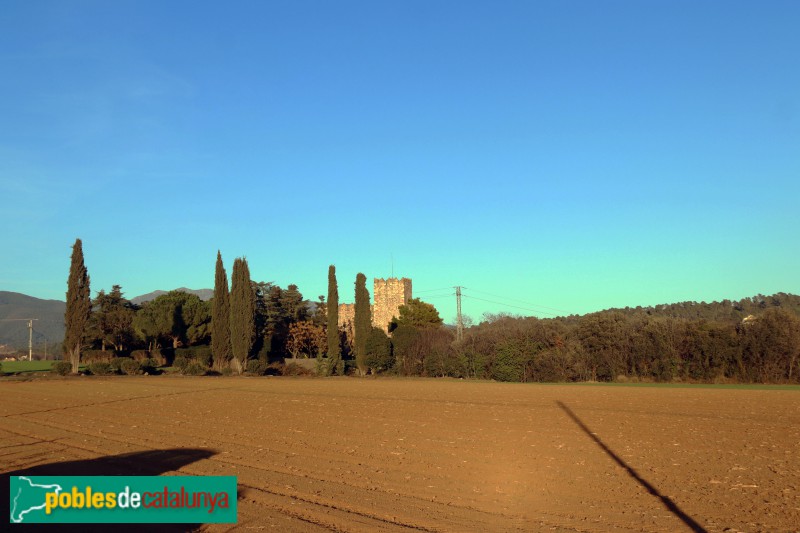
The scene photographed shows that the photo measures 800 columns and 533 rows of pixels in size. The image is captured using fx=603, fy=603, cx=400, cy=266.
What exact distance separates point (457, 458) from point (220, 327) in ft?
136

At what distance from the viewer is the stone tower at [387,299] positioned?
2884 inches

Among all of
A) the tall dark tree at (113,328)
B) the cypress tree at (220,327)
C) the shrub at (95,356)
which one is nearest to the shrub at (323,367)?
the cypress tree at (220,327)

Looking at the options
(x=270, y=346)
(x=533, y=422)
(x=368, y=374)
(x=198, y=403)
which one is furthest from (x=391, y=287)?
(x=533, y=422)

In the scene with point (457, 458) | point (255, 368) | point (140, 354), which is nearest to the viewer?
point (457, 458)

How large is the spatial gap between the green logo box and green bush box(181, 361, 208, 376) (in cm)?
4036

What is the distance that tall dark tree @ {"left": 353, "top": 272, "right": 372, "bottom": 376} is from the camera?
4844cm

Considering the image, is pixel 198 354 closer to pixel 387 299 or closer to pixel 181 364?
pixel 181 364

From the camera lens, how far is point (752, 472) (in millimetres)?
10172

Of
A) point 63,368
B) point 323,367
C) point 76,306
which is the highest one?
point 76,306

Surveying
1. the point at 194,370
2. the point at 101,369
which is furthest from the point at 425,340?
the point at 101,369

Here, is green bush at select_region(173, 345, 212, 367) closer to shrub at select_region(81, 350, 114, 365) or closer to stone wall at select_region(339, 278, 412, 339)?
shrub at select_region(81, 350, 114, 365)

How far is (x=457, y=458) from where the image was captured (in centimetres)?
1159

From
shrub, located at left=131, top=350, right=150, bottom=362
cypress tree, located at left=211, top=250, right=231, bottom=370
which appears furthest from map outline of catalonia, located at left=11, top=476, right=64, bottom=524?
shrub, located at left=131, top=350, right=150, bottom=362

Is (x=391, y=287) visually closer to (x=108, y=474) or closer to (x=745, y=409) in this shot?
(x=745, y=409)
